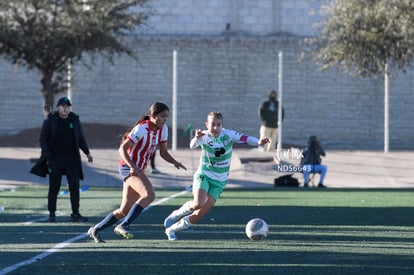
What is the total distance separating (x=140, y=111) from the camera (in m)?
43.9

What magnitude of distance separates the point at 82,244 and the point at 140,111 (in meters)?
29.5

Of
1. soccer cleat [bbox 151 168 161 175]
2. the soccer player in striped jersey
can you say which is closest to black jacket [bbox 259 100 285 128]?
soccer cleat [bbox 151 168 161 175]

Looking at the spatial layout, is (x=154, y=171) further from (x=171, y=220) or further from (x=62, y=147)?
(x=171, y=220)

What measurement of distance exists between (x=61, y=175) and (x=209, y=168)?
423 centimetres

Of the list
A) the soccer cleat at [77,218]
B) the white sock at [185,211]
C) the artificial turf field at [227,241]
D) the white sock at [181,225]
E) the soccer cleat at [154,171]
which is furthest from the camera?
the soccer cleat at [154,171]

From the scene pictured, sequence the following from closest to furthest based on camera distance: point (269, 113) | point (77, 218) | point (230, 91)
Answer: point (77, 218)
point (269, 113)
point (230, 91)

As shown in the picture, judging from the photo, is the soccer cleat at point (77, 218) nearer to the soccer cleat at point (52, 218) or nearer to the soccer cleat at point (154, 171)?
the soccer cleat at point (52, 218)

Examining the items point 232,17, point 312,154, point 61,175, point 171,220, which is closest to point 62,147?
point 61,175

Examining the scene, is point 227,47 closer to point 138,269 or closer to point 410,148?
point 410,148

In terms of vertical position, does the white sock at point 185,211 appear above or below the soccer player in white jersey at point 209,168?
below

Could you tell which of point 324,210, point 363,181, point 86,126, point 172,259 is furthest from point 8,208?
point 86,126

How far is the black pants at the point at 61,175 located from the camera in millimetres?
18781

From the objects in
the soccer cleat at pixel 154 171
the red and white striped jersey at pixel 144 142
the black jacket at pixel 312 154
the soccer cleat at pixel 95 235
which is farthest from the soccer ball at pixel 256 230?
the soccer cleat at pixel 154 171

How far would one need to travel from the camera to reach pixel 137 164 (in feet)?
48.6
